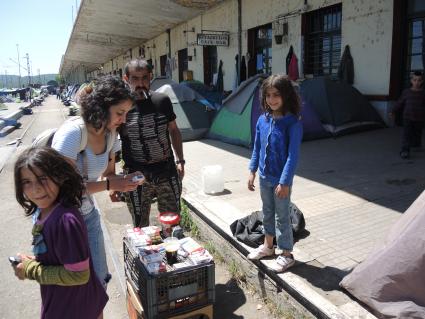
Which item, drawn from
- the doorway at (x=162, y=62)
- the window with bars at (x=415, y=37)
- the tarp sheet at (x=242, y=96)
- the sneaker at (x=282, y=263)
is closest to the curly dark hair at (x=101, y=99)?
the sneaker at (x=282, y=263)

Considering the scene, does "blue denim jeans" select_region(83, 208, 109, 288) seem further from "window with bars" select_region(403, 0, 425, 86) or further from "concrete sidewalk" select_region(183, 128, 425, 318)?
"window with bars" select_region(403, 0, 425, 86)

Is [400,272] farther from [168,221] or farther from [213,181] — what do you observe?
[213,181]

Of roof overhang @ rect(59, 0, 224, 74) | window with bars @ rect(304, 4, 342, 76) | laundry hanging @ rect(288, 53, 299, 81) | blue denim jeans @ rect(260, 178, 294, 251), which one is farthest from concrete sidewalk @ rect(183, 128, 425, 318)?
roof overhang @ rect(59, 0, 224, 74)

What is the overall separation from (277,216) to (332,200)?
1938 mm

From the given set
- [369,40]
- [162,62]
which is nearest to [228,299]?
[369,40]

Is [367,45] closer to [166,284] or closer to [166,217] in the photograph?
[166,217]

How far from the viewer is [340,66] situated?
395 inches

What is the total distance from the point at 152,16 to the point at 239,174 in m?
14.9

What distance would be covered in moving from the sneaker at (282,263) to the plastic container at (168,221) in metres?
0.84

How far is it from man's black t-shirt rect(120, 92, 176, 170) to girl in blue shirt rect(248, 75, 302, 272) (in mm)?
761

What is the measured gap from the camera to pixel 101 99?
2297mm

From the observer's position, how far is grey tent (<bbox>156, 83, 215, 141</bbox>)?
10.8m

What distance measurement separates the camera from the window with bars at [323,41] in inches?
420

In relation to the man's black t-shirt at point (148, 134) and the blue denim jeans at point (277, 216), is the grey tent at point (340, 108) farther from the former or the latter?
the man's black t-shirt at point (148, 134)
